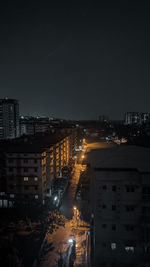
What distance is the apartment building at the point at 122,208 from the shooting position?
4.47 metres

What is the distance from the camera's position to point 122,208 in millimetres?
4559

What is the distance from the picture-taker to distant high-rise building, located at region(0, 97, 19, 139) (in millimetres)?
30906

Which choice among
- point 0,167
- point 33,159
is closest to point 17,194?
point 33,159

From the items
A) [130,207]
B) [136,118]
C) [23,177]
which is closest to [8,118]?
[23,177]

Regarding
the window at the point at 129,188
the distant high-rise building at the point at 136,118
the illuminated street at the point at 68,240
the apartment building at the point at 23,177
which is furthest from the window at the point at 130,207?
the distant high-rise building at the point at 136,118

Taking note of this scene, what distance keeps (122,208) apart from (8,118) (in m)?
29.4

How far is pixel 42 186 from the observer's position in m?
9.20

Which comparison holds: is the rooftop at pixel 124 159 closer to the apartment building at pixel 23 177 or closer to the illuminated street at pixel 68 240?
the illuminated street at pixel 68 240

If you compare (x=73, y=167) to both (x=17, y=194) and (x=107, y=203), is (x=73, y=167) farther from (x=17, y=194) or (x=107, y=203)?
(x=107, y=203)

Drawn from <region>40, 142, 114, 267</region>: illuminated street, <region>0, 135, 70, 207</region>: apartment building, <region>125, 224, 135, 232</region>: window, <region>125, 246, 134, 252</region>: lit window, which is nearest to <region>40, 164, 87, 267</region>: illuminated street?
<region>40, 142, 114, 267</region>: illuminated street

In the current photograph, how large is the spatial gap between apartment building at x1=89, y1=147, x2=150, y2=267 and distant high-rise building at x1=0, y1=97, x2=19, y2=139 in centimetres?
2879

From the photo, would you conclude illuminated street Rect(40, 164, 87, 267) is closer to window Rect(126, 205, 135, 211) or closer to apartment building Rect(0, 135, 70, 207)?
apartment building Rect(0, 135, 70, 207)

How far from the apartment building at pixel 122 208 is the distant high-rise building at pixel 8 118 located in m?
28.8

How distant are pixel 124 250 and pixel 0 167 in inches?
363
